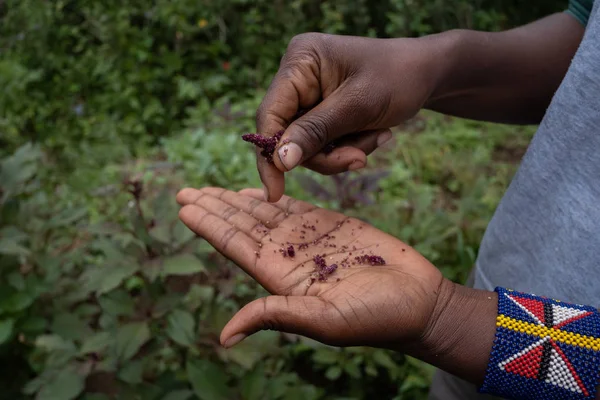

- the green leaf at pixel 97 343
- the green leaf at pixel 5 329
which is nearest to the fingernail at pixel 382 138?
the green leaf at pixel 97 343

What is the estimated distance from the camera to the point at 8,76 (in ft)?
16.2

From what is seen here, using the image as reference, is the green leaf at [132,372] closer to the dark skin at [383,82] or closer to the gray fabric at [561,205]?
the dark skin at [383,82]

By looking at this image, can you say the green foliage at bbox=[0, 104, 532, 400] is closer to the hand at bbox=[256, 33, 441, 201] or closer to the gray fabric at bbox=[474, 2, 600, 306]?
the hand at bbox=[256, 33, 441, 201]

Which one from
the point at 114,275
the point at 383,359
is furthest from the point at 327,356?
the point at 114,275

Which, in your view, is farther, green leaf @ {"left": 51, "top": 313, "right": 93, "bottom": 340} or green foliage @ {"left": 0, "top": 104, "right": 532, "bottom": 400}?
green leaf @ {"left": 51, "top": 313, "right": 93, "bottom": 340}

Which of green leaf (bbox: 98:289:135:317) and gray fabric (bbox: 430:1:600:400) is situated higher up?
gray fabric (bbox: 430:1:600:400)

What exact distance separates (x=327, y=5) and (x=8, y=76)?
3276 mm

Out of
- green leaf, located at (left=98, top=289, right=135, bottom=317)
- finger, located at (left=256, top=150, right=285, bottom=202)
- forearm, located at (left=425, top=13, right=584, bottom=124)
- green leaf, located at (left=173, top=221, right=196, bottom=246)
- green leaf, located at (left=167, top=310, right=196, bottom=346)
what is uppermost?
forearm, located at (left=425, top=13, right=584, bottom=124)

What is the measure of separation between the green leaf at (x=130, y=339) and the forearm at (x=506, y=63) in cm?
128

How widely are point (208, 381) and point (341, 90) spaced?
1.08 metres

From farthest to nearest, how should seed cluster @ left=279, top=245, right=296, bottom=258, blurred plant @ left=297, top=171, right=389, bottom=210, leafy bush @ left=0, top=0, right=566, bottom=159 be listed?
leafy bush @ left=0, top=0, right=566, bottom=159
blurred plant @ left=297, top=171, right=389, bottom=210
seed cluster @ left=279, top=245, right=296, bottom=258

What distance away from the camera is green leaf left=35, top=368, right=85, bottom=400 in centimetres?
174

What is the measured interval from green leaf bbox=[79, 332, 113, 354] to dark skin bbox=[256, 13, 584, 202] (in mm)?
811

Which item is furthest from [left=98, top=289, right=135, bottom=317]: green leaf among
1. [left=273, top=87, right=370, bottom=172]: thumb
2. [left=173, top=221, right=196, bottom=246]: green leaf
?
[left=273, top=87, right=370, bottom=172]: thumb
